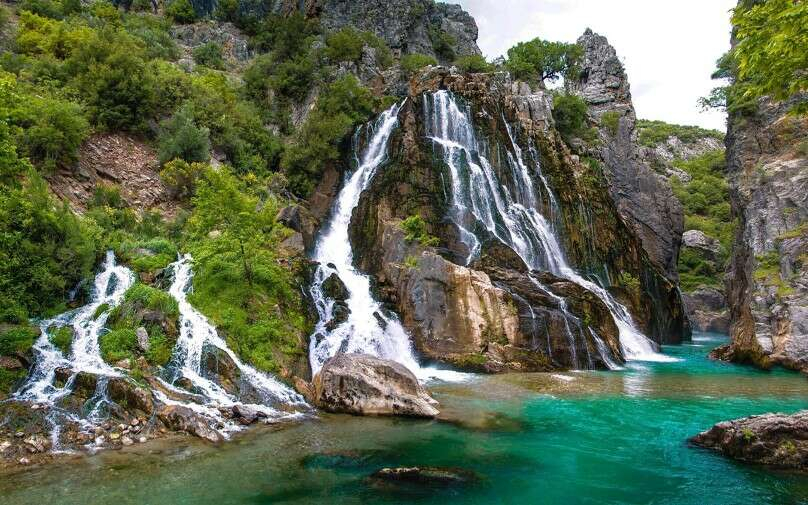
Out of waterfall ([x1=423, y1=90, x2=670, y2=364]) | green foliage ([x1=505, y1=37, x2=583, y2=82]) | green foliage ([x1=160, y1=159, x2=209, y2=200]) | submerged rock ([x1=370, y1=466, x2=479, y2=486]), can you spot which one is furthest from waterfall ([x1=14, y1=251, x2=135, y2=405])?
green foliage ([x1=505, y1=37, x2=583, y2=82])

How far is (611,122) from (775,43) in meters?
40.3

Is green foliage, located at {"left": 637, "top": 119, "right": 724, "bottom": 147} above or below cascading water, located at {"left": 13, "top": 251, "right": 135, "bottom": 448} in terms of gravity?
above

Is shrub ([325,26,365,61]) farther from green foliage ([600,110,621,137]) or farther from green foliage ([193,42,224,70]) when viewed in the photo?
green foliage ([600,110,621,137])

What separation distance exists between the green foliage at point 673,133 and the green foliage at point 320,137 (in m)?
73.5

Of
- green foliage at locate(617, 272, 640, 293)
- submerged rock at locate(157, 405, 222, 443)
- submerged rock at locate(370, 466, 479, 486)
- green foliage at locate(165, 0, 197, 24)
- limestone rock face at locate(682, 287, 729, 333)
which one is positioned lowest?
submerged rock at locate(370, 466, 479, 486)

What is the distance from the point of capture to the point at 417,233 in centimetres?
2539

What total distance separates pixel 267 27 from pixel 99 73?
1187 inches

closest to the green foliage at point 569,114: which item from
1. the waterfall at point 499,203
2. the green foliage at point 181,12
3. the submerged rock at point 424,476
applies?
the waterfall at point 499,203

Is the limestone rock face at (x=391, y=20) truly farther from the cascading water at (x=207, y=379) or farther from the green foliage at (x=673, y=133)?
the green foliage at (x=673, y=133)

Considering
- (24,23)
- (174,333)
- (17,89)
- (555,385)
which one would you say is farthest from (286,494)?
(24,23)

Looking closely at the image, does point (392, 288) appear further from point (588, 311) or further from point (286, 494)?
point (286, 494)

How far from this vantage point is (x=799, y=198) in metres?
24.4

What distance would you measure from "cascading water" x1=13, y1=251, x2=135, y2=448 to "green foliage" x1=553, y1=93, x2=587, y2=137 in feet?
119

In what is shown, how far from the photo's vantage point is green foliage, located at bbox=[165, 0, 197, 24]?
56.9 m
